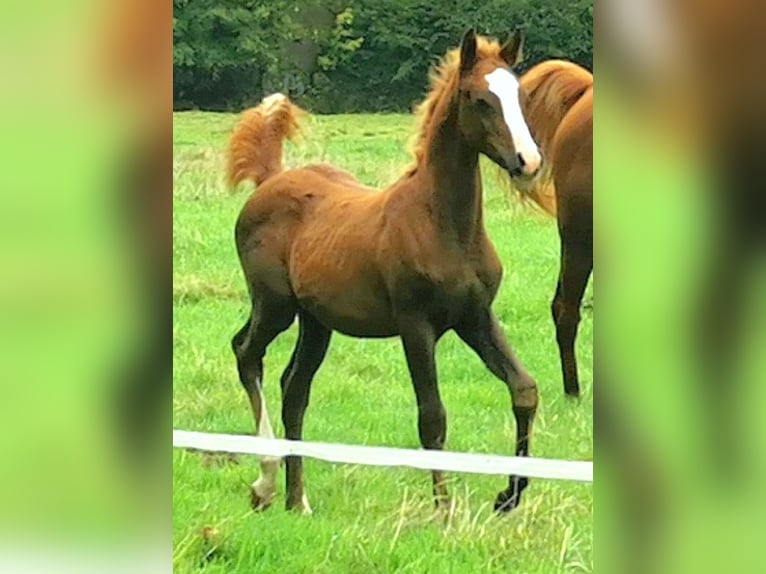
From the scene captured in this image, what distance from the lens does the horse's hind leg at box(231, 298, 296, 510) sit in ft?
6.12

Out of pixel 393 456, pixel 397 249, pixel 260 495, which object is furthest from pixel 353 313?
pixel 260 495

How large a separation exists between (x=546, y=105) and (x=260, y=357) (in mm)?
631

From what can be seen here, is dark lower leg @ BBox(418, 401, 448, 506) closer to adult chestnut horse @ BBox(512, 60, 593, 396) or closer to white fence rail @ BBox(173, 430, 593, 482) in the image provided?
white fence rail @ BBox(173, 430, 593, 482)

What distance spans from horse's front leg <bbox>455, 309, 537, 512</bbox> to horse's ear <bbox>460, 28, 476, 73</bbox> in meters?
0.38

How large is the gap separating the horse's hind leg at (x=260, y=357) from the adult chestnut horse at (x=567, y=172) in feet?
1.53

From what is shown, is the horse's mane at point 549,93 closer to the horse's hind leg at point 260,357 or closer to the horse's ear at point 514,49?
the horse's ear at point 514,49

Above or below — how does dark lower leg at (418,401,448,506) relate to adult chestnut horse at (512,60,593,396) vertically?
below

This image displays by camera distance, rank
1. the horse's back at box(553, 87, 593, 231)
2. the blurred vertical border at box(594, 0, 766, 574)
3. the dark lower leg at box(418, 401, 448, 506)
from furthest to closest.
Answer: the dark lower leg at box(418, 401, 448, 506) → the horse's back at box(553, 87, 593, 231) → the blurred vertical border at box(594, 0, 766, 574)


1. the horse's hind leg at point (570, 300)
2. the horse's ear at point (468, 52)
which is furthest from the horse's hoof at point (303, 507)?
the horse's ear at point (468, 52)

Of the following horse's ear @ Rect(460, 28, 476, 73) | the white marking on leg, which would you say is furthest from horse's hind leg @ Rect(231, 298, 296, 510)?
horse's ear @ Rect(460, 28, 476, 73)

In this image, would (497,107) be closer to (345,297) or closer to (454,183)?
(454,183)

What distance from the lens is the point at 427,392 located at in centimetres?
176

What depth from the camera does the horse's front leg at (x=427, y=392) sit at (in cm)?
175

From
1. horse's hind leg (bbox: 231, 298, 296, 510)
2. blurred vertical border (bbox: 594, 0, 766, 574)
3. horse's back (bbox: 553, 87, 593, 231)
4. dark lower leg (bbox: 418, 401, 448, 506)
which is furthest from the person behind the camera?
horse's hind leg (bbox: 231, 298, 296, 510)
